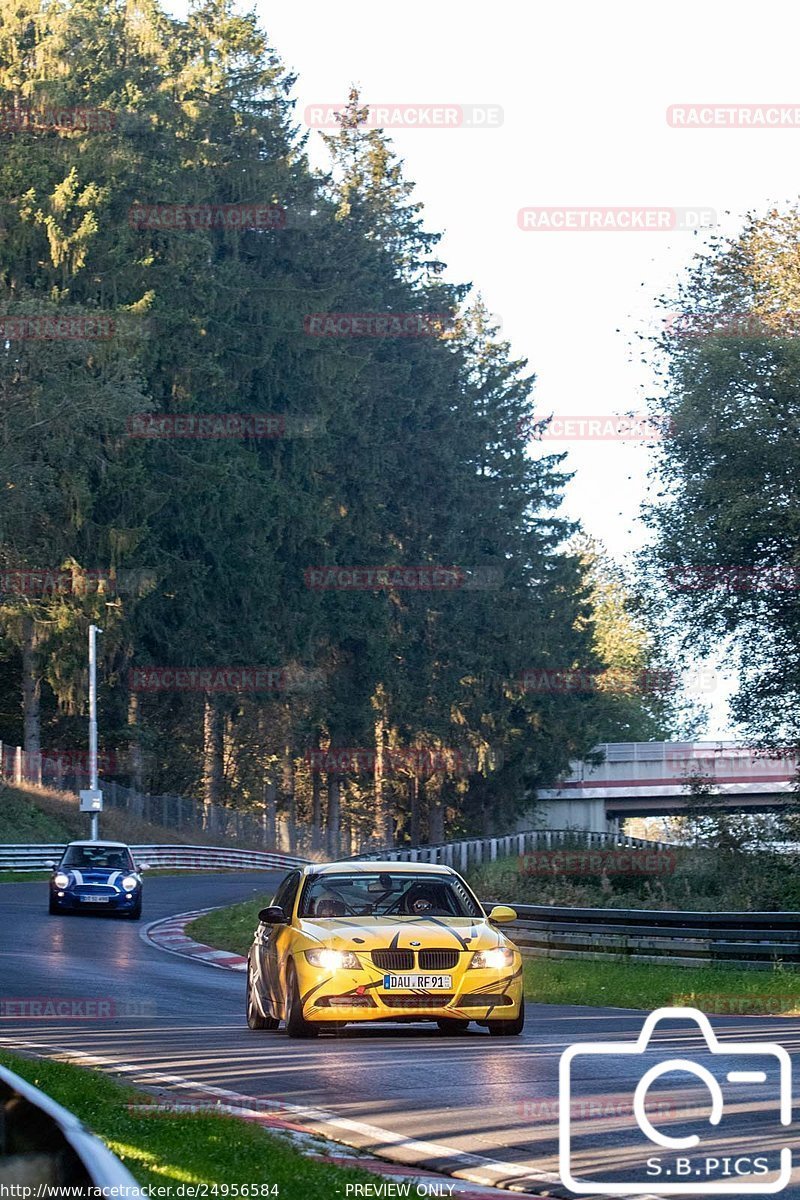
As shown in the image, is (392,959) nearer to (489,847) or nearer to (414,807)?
(489,847)

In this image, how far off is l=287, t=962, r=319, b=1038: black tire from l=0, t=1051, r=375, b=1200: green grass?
365 cm

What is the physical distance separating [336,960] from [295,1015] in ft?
1.97

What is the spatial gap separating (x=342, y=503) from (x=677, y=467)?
39350 mm

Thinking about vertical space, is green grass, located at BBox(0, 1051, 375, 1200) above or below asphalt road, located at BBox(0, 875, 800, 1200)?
above

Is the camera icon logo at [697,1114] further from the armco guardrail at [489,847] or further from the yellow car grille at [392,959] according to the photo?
the armco guardrail at [489,847]

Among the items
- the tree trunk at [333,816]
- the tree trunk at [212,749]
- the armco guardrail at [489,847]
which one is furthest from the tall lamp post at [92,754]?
the tree trunk at [333,816]

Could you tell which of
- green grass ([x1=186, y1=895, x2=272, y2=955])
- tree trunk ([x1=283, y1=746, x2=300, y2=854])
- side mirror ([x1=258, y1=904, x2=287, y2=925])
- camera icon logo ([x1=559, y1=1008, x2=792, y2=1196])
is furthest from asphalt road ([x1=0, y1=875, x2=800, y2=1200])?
tree trunk ([x1=283, y1=746, x2=300, y2=854])

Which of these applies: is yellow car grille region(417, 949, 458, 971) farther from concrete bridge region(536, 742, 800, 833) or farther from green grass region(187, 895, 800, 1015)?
concrete bridge region(536, 742, 800, 833)

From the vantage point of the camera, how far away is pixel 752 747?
40.2 metres

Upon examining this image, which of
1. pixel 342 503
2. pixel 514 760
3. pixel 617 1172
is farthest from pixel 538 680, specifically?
pixel 617 1172

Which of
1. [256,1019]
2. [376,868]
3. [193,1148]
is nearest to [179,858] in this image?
[256,1019]

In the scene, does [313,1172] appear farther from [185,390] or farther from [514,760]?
[514,760]

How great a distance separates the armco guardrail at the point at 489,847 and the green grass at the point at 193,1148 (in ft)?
87.8

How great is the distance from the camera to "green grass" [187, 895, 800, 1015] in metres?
19.2
